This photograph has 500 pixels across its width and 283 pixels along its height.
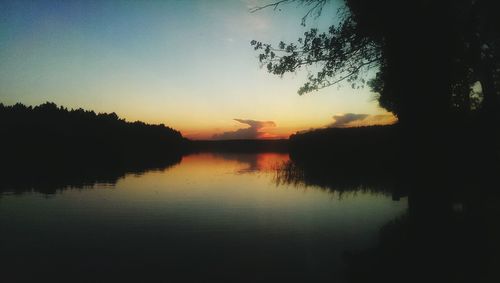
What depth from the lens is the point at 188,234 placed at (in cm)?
1233

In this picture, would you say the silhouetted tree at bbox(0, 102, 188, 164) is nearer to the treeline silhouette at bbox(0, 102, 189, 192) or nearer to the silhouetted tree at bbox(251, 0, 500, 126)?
the treeline silhouette at bbox(0, 102, 189, 192)

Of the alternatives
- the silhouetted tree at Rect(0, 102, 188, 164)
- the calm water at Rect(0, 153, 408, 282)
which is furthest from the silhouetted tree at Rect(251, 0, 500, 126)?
the silhouetted tree at Rect(0, 102, 188, 164)

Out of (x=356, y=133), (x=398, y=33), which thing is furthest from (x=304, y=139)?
(x=398, y=33)

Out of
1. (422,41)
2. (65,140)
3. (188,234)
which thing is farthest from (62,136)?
(422,41)

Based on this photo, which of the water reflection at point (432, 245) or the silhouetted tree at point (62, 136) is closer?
the water reflection at point (432, 245)

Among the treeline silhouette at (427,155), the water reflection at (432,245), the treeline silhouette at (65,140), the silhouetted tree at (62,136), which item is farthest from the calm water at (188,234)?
the silhouetted tree at (62,136)

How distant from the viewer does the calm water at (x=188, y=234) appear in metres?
8.78

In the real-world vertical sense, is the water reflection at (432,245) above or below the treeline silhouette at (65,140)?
below

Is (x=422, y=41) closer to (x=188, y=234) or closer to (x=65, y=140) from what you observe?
(x=188, y=234)

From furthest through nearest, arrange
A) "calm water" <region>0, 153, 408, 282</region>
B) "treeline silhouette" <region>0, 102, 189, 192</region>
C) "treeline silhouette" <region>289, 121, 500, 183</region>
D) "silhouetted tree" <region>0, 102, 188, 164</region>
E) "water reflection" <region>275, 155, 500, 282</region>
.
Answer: "silhouetted tree" <region>0, 102, 188, 164</region>
"treeline silhouette" <region>0, 102, 189, 192</region>
"treeline silhouette" <region>289, 121, 500, 183</region>
"calm water" <region>0, 153, 408, 282</region>
"water reflection" <region>275, 155, 500, 282</region>

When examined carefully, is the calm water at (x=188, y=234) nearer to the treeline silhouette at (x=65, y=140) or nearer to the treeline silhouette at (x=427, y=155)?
the treeline silhouette at (x=427, y=155)

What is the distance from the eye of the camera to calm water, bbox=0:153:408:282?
8781 millimetres

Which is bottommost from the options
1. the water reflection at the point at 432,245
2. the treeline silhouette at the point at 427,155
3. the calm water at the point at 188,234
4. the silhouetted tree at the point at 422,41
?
the calm water at the point at 188,234

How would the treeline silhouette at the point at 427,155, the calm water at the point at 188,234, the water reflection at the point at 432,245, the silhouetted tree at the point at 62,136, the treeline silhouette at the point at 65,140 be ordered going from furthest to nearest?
the silhouetted tree at the point at 62,136 → the treeline silhouette at the point at 65,140 → the treeline silhouette at the point at 427,155 → the calm water at the point at 188,234 → the water reflection at the point at 432,245
